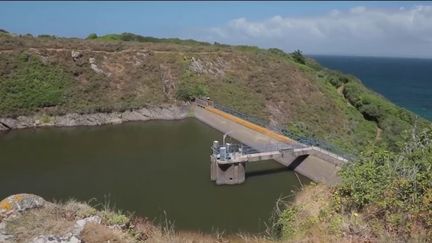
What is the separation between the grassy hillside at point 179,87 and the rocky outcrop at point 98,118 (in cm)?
73

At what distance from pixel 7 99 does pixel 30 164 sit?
15578 millimetres

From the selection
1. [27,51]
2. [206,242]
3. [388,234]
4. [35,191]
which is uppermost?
[27,51]

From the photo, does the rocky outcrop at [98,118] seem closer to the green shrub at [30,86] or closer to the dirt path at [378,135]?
the green shrub at [30,86]

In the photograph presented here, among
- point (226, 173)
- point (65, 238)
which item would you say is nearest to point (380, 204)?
point (65, 238)

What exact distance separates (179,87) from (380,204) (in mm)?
42060

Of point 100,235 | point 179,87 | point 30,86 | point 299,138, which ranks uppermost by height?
point 30,86

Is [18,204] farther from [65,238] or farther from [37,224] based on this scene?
[65,238]

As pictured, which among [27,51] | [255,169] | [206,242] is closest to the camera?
[206,242]

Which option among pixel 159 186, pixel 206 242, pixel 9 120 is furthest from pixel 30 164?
pixel 206 242

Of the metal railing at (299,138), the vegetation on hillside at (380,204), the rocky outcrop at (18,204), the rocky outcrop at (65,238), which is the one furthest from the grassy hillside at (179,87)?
the rocky outcrop at (65,238)

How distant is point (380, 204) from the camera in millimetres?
9281

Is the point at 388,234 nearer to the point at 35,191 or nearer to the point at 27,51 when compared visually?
the point at 35,191

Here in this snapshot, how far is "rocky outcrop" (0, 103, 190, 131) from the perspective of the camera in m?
39.9

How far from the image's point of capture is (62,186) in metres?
24.1
